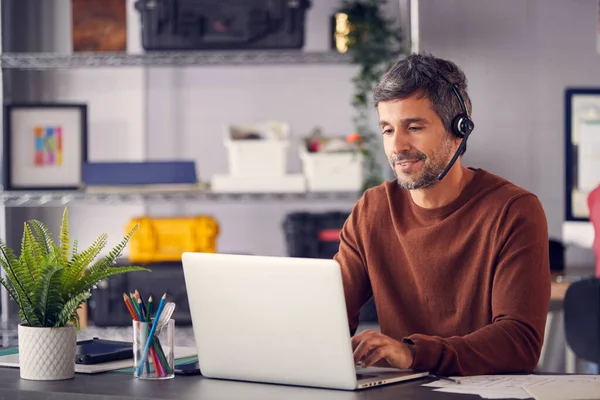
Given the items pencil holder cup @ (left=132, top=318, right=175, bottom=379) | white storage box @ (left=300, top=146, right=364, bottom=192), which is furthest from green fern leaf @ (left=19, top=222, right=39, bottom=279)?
white storage box @ (left=300, top=146, right=364, bottom=192)

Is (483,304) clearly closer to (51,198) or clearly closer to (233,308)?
(233,308)

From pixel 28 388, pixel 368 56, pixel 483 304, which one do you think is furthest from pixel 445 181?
pixel 368 56

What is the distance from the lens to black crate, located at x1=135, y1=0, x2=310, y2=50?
11.7 feet

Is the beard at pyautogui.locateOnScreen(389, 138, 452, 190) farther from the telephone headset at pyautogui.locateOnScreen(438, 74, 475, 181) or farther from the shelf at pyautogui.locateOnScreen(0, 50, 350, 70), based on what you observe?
the shelf at pyautogui.locateOnScreen(0, 50, 350, 70)

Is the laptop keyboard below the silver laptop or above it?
below

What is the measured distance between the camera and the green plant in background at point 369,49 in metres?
3.51

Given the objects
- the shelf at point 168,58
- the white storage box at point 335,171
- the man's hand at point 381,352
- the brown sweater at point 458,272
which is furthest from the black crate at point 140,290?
the man's hand at point 381,352

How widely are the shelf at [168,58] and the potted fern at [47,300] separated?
1833 millimetres

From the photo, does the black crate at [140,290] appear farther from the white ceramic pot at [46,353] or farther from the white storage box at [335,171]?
the white ceramic pot at [46,353]

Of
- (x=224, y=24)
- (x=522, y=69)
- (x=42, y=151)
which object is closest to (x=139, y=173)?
(x=42, y=151)

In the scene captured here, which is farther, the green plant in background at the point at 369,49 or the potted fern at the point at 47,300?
the green plant in background at the point at 369,49

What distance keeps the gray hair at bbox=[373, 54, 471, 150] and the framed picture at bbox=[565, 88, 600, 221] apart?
1503 mm

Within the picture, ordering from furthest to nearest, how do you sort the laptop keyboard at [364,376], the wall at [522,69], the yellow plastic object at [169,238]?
the wall at [522,69], the yellow plastic object at [169,238], the laptop keyboard at [364,376]

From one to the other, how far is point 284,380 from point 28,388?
44 cm
